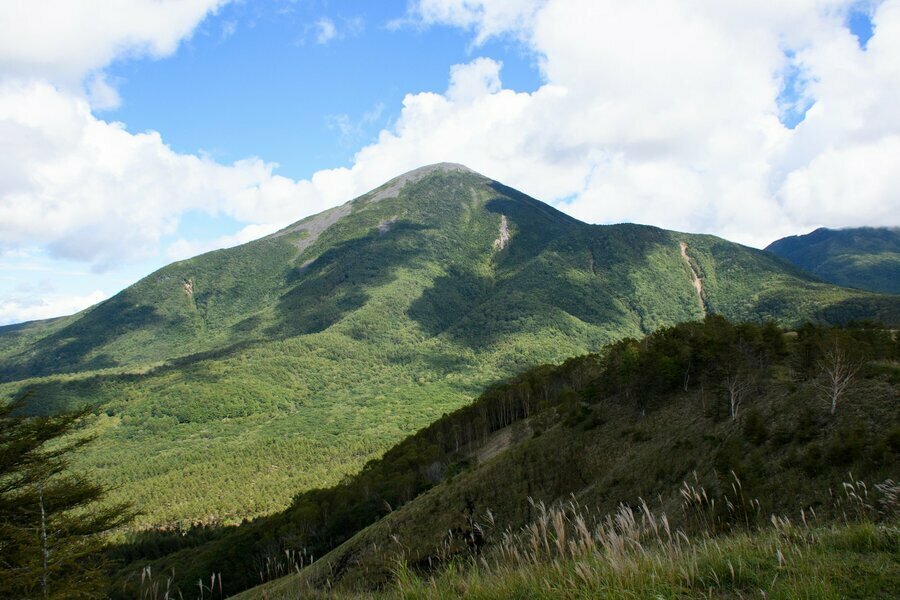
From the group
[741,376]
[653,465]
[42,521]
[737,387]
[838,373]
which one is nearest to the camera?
[42,521]

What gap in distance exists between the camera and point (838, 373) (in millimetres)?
20875

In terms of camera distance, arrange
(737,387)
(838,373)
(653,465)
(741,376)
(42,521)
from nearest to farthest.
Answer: (42,521) < (838,373) < (653,465) < (737,387) < (741,376)

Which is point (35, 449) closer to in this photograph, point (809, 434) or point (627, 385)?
point (809, 434)

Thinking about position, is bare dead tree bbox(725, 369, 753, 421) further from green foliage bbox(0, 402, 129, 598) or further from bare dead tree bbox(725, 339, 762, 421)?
green foliage bbox(0, 402, 129, 598)

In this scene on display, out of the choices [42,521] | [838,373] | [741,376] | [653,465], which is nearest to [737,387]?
[741,376]

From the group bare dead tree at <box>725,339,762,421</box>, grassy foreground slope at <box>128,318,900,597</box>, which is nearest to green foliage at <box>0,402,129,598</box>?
grassy foreground slope at <box>128,318,900,597</box>

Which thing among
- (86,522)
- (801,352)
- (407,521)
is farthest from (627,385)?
(86,522)

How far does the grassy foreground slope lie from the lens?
17484mm

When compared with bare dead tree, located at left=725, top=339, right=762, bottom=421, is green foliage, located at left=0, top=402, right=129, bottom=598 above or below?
above

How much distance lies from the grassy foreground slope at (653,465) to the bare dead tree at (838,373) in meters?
0.43

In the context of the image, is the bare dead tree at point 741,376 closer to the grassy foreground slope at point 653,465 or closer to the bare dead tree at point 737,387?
the bare dead tree at point 737,387

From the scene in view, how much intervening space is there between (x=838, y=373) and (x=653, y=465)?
11651 millimetres

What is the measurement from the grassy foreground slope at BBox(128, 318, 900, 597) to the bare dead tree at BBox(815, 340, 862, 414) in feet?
1.42

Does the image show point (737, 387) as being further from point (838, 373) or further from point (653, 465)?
point (838, 373)
